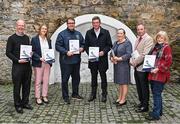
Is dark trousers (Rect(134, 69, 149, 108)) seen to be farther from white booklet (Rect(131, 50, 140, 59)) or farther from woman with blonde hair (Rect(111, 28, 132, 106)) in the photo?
woman with blonde hair (Rect(111, 28, 132, 106))

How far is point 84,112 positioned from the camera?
687cm

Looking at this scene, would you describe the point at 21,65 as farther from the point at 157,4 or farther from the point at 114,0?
the point at 157,4

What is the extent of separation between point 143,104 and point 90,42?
1.66 meters

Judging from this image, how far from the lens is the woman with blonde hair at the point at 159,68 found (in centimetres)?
609

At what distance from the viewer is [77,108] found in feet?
23.4

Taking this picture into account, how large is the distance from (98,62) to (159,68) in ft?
5.62

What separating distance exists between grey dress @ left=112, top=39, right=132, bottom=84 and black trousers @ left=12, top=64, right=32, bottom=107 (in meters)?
1.66

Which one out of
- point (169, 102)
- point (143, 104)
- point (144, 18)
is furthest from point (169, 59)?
Answer: point (144, 18)

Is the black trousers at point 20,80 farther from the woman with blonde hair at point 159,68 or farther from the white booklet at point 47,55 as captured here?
the woman with blonde hair at point 159,68

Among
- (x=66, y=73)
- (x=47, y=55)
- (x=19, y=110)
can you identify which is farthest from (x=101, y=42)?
(x=19, y=110)

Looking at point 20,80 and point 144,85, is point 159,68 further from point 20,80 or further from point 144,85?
point 20,80

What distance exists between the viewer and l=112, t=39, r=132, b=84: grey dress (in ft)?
23.3

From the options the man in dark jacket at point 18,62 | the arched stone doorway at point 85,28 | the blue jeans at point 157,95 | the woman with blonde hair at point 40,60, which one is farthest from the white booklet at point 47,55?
the arched stone doorway at point 85,28

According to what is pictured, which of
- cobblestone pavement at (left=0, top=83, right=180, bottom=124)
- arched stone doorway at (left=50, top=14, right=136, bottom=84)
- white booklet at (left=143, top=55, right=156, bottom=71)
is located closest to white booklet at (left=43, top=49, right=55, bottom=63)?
cobblestone pavement at (left=0, top=83, right=180, bottom=124)
